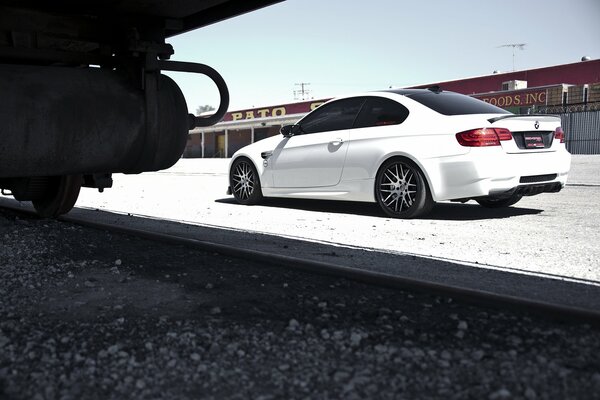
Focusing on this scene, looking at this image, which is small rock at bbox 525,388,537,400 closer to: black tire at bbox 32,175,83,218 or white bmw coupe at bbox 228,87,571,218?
white bmw coupe at bbox 228,87,571,218

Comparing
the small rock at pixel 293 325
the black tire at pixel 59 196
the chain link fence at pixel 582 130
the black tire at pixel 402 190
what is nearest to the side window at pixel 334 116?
the black tire at pixel 402 190

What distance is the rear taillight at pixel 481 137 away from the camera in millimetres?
5688

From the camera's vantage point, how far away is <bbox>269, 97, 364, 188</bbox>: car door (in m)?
6.86

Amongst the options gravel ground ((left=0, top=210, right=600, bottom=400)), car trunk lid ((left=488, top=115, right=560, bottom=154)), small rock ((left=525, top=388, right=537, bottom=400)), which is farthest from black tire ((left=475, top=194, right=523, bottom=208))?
small rock ((left=525, top=388, right=537, bottom=400))

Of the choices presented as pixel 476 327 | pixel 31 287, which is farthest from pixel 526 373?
pixel 31 287

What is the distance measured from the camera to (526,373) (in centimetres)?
189

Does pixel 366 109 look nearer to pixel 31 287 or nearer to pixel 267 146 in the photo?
pixel 267 146

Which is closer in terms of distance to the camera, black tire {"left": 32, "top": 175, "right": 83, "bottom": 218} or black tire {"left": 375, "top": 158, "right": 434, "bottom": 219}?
black tire {"left": 32, "top": 175, "right": 83, "bottom": 218}

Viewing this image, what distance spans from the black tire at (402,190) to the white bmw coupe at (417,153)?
0.04ft

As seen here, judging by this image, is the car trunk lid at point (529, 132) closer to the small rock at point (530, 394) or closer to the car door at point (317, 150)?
the car door at point (317, 150)

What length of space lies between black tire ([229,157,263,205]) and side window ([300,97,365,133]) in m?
1.06

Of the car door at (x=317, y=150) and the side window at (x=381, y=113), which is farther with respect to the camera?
the car door at (x=317, y=150)

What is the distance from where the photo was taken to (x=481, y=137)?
18.7ft

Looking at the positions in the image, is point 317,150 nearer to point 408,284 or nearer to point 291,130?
point 291,130
